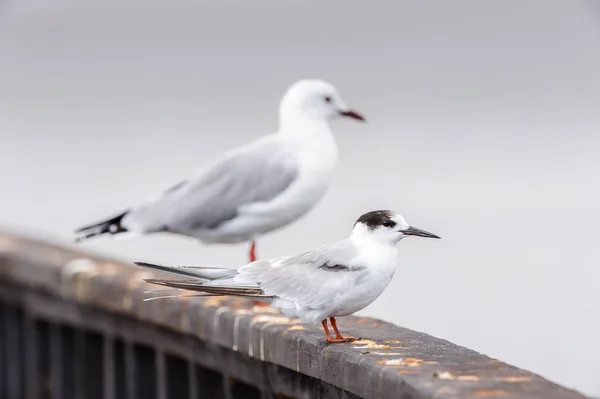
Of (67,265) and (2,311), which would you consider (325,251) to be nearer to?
(67,265)

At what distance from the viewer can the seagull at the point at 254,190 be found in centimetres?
633

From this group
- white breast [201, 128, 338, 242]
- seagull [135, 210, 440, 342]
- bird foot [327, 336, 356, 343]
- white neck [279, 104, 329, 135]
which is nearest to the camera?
seagull [135, 210, 440, 342]

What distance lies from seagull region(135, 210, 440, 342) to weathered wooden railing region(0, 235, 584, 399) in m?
0.20

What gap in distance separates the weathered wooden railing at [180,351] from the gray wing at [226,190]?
299mm

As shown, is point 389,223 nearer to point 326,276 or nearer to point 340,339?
point 326,276

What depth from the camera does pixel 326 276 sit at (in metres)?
4.37

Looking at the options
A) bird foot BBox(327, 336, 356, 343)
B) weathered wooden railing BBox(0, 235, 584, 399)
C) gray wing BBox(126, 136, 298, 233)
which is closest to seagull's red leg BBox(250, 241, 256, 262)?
gray wing BBox(126, 136, 298, 233)

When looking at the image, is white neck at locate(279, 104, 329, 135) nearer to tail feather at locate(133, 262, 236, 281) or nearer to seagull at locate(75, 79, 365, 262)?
seagull at locate(75, 79, 365, 262)

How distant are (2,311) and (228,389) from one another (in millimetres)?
3031

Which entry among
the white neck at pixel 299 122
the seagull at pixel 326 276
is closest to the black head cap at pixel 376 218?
the seagull at pixel 326 276

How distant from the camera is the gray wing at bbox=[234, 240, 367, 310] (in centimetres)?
431

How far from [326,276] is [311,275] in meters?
0.05

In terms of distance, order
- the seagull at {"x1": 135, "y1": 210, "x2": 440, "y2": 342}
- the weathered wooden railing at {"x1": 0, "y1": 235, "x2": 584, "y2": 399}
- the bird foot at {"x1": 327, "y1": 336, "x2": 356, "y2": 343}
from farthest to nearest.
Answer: the bird foot at {"x1": 327, "y1": 336, "x2": 356, "y2": 343} < the seagull at {"x1": 135, "y1": 210, "x2": 440, "y2": 342} < the weathered wooden railing at {"x1": 0, "y1": 235, "x2": 584, "y2": 399}

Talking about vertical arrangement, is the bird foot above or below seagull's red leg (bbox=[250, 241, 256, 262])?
below
